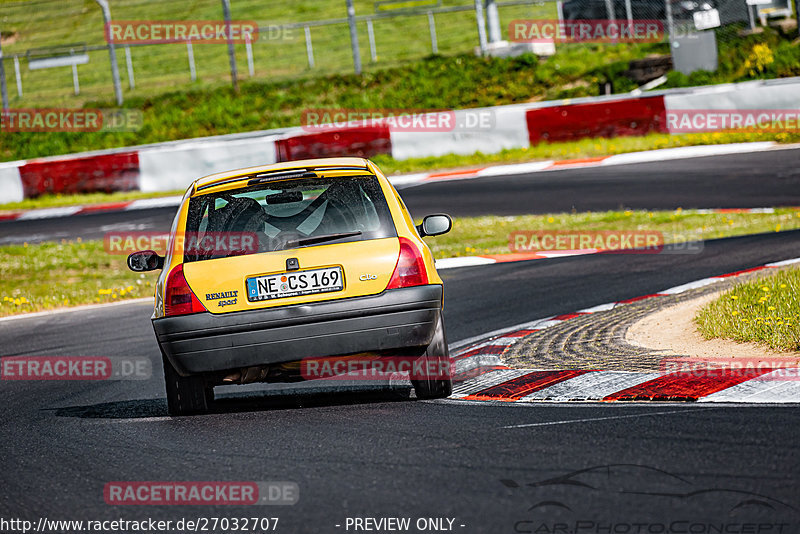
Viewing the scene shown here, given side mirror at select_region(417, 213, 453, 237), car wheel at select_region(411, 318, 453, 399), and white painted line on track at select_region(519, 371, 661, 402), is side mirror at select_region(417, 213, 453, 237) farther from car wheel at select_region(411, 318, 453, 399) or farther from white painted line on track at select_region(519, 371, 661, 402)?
white painted line on track at select_region(519, 371, 661, 402)

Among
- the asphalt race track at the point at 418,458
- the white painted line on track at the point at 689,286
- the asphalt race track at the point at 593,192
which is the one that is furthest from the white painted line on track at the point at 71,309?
the white painted line on track at the point at 689,286

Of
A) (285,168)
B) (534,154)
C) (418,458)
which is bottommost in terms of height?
(418,458)

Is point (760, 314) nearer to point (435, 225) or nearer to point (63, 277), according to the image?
point (435, 225)

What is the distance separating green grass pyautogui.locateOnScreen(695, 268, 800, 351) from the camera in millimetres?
7227

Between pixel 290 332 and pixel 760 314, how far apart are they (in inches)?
130

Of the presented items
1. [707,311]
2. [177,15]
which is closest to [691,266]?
[707,311]

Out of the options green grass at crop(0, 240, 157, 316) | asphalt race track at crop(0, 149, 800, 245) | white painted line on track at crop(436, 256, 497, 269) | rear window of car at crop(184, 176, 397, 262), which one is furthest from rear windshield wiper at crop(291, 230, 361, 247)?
asphalt race track at crop(0, 149, 800, 245)

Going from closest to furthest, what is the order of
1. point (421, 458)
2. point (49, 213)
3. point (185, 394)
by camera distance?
point (421, 458) → point (185, 394) → point (49, 213)

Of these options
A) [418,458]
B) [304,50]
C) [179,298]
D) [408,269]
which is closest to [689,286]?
[408,269]

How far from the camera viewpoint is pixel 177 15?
4409 cm

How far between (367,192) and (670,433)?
96.6 inches

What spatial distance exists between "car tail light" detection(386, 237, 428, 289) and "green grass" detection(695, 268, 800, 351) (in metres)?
2.26

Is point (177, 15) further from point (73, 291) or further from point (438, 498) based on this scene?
point (438, 498)

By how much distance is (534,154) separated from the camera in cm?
2297
